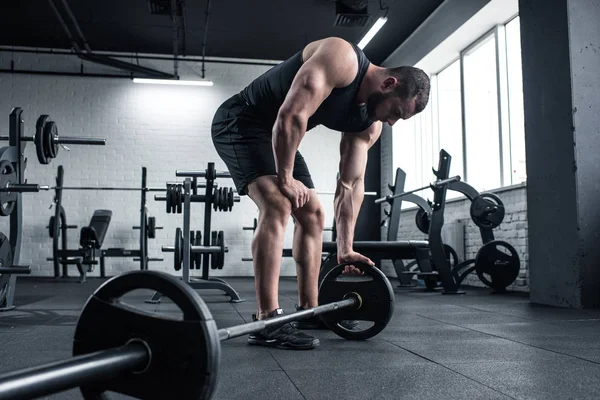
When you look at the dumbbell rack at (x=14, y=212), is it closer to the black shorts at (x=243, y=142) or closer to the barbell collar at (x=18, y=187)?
the barbell collar at (x=18, y=187)

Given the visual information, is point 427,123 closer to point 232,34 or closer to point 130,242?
point 232,34

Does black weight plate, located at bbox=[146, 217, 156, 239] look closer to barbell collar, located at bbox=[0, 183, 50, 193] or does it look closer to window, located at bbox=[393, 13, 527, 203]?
window, located at bbox=[393, 13, 527, 203]

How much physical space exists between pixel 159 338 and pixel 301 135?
975 millimetres

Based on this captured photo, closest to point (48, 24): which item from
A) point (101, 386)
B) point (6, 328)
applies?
point (6, 328)

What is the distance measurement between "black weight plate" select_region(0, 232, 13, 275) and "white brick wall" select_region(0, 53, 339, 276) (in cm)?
432

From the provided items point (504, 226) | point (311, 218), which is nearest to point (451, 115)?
point (504, 226)

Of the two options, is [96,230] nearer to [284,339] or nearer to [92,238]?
[92,238]

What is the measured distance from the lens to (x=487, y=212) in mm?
4316

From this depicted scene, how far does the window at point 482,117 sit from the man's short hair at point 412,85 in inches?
134

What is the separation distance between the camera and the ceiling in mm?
5965

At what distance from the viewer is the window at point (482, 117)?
5215 millimetres

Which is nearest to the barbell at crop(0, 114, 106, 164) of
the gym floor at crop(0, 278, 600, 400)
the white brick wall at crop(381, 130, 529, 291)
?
the gym floor at crop(0, 278, 600, 400)

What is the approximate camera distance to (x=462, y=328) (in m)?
2.29

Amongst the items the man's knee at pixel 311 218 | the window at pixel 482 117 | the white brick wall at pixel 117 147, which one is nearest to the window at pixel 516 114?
the window at pixel 482 117
